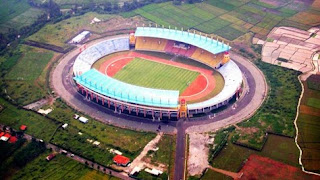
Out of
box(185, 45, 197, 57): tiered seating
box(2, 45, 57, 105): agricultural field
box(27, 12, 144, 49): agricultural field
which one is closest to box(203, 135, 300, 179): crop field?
box(185, 45, 197, 57): tiered seating

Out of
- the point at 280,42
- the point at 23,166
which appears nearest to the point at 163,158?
the point at 23,166

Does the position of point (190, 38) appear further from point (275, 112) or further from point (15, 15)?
point (15, 15)

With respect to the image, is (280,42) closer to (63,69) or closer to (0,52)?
(63,69)

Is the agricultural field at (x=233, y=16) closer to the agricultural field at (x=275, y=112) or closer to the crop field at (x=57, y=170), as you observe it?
the agricultural field at (x=275, y=112)

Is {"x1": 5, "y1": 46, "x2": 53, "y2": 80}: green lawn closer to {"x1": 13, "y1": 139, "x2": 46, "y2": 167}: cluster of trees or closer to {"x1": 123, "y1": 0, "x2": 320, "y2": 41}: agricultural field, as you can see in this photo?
{"x1": 13, "y1": 139, "x2": 46, "y2": 167}: cluster of trees

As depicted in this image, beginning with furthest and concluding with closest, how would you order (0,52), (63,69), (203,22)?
(203,22) → (0,52) → (63,69)

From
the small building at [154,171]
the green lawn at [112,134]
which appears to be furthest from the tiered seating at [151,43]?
the small building at [154,171]
